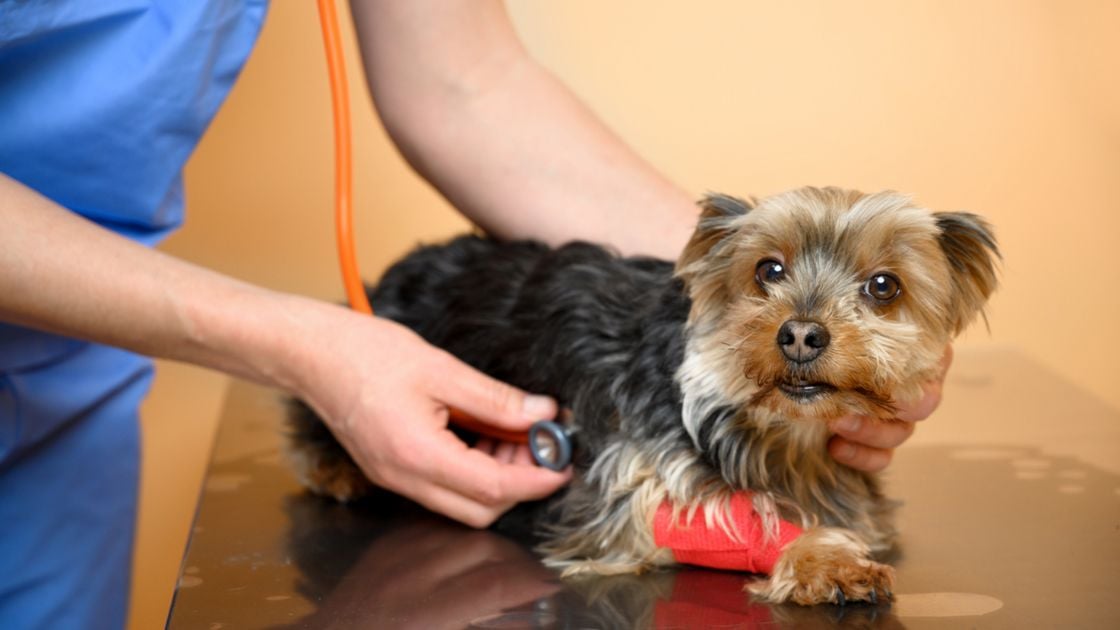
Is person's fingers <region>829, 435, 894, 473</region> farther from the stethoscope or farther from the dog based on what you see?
the stethoscope

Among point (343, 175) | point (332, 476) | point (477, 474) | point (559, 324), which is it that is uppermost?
point (343, 175)

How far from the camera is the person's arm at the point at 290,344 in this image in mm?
1274

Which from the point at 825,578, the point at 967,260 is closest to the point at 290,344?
the point at 825,578

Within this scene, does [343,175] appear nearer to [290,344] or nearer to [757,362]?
[290,344]

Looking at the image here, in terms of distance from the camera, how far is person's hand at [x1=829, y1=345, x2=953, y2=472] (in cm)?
135

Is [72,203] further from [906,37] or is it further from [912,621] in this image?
[906,37]

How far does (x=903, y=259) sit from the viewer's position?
4.31 feet

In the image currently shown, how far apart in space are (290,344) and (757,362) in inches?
17.4

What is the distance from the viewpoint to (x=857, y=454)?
1.40m

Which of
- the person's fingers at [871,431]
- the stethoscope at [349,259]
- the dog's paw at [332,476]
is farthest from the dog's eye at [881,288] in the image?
the dog's paw at [332,476]

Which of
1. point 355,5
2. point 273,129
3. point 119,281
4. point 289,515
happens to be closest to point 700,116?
point 273,129

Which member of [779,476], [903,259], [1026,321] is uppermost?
[903,259]

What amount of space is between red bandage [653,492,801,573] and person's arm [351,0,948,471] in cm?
42

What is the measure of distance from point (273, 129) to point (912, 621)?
2.20 meters
